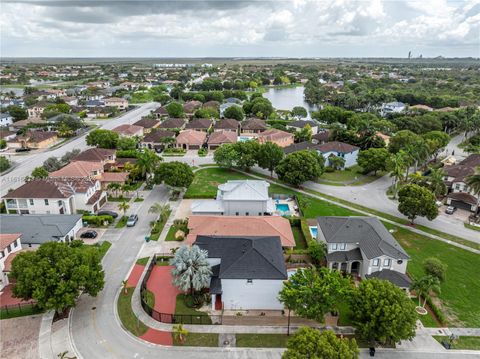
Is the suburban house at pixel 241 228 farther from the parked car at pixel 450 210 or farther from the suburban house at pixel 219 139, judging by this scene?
the suburban house at pixel 219 139

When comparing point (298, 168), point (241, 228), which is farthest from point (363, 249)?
point (298, 168)

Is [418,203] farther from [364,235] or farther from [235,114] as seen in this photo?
[235,114]

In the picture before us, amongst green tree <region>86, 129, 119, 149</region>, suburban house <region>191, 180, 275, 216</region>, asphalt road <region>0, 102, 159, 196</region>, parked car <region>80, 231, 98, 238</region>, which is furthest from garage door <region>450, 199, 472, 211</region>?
asphalt road <region>0, 102, 159, 196</region>

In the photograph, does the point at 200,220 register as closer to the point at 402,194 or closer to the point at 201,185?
the point at 201,185

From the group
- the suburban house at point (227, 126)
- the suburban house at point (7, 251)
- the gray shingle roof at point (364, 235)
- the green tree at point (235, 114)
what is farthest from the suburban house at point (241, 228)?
the green tree at point (235, 114)

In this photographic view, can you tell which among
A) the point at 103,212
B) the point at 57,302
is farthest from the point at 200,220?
the point at 57,302

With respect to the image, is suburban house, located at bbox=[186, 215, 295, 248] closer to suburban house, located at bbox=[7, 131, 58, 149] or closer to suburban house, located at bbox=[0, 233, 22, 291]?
suburban house, located at bbox=[0, 233, 22, 291]
